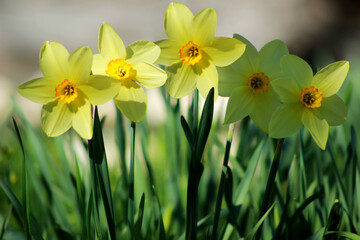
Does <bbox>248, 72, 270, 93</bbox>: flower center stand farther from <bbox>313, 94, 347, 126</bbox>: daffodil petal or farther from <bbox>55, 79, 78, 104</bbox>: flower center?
<bbox>55, 79, 78, 104</bbox>: flower center

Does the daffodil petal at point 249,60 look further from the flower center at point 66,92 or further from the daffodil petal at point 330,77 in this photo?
the flower center at point 66,92

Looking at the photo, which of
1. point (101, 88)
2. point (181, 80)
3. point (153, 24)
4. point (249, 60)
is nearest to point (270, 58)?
point (249, 60)

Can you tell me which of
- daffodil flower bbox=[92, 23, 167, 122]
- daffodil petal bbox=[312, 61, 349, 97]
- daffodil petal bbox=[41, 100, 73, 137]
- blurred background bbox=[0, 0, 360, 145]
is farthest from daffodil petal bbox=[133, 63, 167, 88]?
blurred background bbox=[0, 0, 360, 145]

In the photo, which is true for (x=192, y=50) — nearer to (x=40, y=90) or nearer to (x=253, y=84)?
(x=253, y=84)

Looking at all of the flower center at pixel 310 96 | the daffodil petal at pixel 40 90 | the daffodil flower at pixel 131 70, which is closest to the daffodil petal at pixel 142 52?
the daffodil flower at pixel 131 70

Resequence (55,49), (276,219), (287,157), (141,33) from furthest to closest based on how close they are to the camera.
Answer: (141,33) → (287,157) → (276,219) → (55,49)

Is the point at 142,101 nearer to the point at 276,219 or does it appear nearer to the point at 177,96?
the point at 177,96

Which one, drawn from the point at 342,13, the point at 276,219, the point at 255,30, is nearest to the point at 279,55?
the point at 276,219
